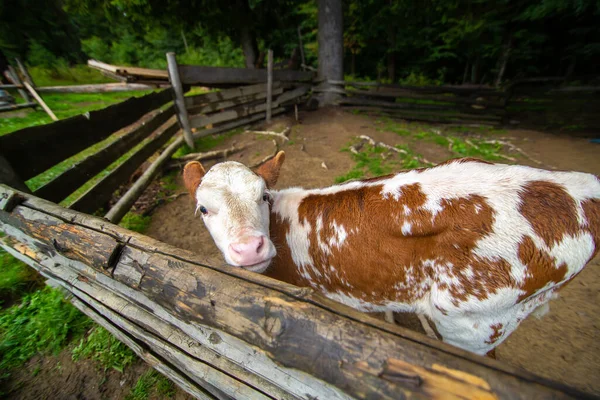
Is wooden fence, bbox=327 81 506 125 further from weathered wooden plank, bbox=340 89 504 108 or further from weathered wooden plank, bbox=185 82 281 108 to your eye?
weathered wooden plank, bbox=185 82 281 108

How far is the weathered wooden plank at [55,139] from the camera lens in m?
2.54

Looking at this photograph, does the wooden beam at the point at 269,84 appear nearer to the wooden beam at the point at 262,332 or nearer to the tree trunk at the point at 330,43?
the tree trunk at the point at 330,43

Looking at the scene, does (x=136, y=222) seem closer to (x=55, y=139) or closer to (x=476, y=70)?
(x=55, y=139)

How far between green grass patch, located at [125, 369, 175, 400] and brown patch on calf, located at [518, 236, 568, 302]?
3.09 metres

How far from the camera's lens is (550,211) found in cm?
165

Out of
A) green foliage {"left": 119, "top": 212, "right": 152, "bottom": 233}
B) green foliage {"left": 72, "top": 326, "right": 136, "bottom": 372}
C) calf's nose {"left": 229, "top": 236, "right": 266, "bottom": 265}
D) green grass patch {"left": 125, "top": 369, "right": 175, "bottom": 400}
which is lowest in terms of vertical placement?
green grass patch {"left": 125, "top": 369, "right": 175, "bottom": 400}

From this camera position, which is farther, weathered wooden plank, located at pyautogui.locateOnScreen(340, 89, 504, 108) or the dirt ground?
weathered wooden plank, located at pyautogui.locateOnScreen(340, 89, 504, 108)

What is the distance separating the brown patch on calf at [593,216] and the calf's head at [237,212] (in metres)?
2.17

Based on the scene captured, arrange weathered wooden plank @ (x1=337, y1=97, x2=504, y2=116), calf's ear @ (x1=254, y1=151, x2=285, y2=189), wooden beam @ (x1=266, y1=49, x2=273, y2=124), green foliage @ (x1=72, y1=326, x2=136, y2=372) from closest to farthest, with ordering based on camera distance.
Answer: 1. green foliage @ (x1=72, y1=326, x2=136, y2=372)
2. calf's ear @ (x1=254, y1=151, x2=285, y2=189)
3. wooden beam @ (x1=266, y1=49, x2=273, y2=124)
4. weathered wooden plank @ (x1=337, y1=97, x2=504, y2=116)

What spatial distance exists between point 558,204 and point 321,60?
11.1 metres

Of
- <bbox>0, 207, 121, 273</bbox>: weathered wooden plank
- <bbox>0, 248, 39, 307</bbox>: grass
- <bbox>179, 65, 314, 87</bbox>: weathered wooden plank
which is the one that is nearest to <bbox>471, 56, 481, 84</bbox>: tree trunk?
<bbox>179, 65, 314, 87</bbox>: weathered wooden plank

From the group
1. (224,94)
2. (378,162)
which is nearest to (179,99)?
(224,94)

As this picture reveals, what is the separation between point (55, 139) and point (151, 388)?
3.11 metres

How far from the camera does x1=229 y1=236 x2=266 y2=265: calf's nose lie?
1.68 meters
